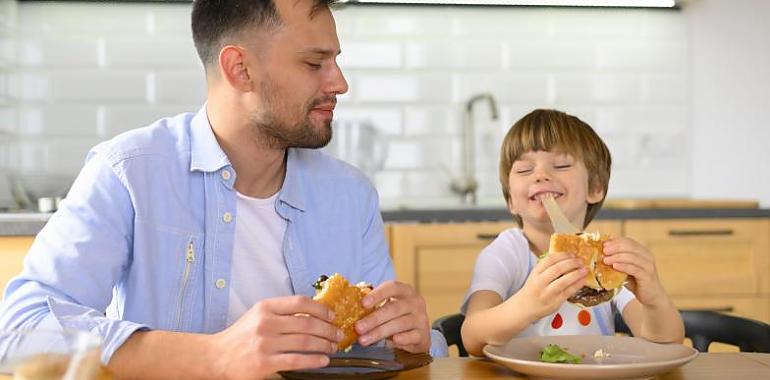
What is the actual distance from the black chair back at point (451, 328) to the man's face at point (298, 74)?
0.40 meters

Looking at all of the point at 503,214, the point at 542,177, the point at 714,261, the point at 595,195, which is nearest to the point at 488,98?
the point at 503,214

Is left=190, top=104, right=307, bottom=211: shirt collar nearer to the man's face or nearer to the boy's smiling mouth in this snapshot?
the man's face

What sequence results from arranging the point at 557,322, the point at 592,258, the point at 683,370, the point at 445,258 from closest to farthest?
the point at 683,370 → the point at 592,258 → the point at 557,322 → the point at 445,258

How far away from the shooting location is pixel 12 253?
2.96 m

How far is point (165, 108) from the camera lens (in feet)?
12.9

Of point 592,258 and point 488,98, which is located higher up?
point 488,98

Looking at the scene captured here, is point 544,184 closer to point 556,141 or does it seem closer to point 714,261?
point 556,141

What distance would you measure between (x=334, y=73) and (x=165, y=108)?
7.31 feet

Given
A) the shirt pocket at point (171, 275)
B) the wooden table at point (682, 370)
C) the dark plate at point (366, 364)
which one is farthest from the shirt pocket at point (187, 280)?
the wooden table at point (682, 370)

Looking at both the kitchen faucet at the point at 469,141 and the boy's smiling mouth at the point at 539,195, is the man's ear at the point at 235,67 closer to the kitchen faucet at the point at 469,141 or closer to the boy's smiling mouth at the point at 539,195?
the boy's smiling mouth at the point at 539,195

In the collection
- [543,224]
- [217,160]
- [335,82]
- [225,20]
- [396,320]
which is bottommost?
[396,320]

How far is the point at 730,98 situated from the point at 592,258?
2.83 m

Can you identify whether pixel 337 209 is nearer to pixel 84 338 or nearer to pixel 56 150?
pixel 84 338

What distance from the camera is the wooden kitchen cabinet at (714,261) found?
3.50 meters
